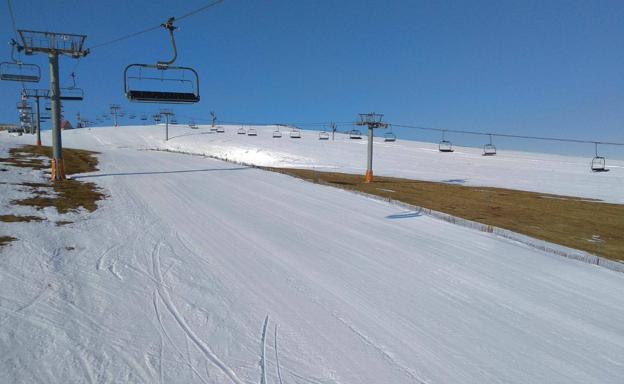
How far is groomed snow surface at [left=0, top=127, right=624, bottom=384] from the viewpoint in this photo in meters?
4.20

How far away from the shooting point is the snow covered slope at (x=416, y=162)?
32.6 meters

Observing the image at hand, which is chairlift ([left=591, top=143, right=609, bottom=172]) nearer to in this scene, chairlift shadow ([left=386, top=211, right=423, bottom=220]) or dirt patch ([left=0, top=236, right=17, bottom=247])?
chairlift shadow ([left=386, top=211, right=423, bottom=220])

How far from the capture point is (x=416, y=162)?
1774 inches

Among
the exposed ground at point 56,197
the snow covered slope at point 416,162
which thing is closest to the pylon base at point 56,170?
the exposed ground at point 56,197

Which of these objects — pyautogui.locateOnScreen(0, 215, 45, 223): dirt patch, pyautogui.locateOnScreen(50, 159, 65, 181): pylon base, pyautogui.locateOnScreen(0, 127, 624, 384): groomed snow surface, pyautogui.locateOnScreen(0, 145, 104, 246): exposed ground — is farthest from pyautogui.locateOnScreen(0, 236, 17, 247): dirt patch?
pyautogui.locateOnScreen(50, 159, 65, 181): pylon base

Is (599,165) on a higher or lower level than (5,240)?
higher

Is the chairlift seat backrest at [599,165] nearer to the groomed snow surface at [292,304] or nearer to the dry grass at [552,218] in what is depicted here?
the dry grass at [552,218]

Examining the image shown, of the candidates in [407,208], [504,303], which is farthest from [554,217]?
[504,303]

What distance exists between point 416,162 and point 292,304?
41187 mm

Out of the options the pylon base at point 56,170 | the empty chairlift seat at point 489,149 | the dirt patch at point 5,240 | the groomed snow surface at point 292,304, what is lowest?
the groomed snow surface at point 292,304

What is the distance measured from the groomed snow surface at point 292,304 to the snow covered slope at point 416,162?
21.5 m

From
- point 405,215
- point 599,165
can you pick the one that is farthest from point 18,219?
point 599,165

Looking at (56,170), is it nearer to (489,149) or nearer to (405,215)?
(405,215)

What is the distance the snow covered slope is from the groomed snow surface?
21.5 metres
